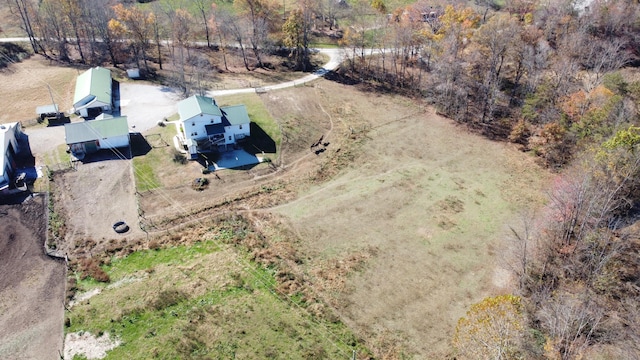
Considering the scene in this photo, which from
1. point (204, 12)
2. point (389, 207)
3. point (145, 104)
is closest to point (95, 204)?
point (145, 104)

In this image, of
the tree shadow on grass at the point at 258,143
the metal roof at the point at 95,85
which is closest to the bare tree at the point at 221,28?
the metal roof at the point at 95,85

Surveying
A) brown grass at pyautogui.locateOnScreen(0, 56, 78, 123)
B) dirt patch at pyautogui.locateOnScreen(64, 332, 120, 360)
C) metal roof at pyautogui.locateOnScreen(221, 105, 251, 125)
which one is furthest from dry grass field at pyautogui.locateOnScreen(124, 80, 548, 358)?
brown grass at pyautogui.locateOnScreen(0, 56, 78, 123)

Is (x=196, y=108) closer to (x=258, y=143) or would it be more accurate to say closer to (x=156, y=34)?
(x=258, y=143)

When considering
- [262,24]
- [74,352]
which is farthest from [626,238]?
[262,24]

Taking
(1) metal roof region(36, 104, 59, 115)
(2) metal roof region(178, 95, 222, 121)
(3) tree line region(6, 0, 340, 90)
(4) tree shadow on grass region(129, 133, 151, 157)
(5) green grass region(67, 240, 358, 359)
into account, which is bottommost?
(5) green grass region(67, 240, 358, 359)

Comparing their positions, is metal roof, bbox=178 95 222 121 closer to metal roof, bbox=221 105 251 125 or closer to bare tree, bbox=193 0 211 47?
metal roof, bbox=221 105 251 125
